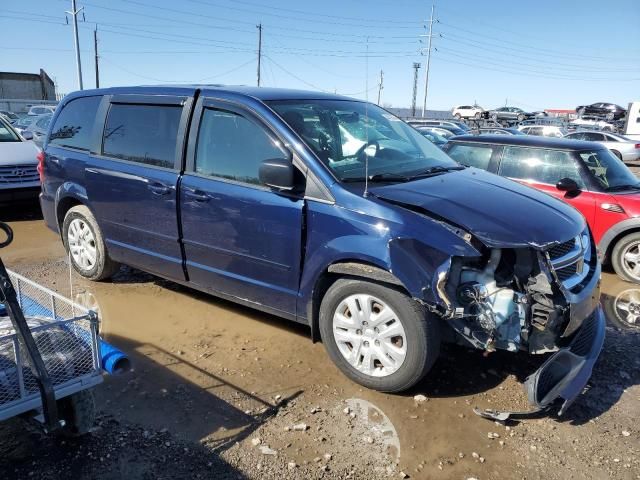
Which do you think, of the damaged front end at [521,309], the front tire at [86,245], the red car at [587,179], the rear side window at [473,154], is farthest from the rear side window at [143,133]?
the red car at [587,179]

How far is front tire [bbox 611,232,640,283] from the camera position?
5930 millimetres

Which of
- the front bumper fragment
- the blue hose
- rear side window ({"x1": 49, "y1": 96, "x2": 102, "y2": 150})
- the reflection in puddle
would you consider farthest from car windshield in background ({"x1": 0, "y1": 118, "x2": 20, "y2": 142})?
the front bumper fragment

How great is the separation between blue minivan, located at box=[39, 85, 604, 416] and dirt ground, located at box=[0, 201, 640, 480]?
282 millimetres

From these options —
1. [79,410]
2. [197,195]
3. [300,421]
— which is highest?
[197,195]

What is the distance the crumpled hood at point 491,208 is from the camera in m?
3.10

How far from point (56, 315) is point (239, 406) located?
122 centimetres

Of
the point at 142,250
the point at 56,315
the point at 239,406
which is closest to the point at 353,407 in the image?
the point at 239,406

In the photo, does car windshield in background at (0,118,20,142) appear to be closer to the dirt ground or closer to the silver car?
the dirt ground

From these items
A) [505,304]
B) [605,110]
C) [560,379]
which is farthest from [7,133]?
[605,110]

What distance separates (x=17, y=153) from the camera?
8281mm

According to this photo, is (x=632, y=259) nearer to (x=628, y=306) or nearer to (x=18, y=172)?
(x=628, y=306)

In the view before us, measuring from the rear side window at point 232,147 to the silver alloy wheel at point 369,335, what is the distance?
46.5 inches

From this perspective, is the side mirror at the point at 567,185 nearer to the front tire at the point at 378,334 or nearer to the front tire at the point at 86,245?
the front tire at the point at 378,334

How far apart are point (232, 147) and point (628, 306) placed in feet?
13.8
